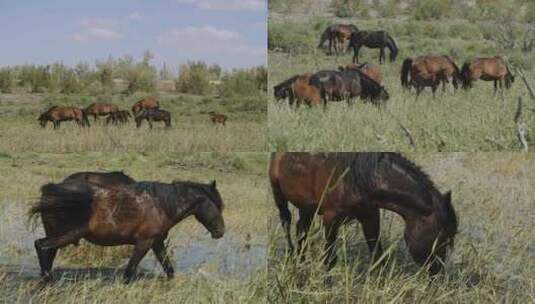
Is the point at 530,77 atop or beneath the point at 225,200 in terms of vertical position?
atop

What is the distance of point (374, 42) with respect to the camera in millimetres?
7938

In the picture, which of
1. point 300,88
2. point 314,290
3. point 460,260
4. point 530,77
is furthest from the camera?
point 530,77

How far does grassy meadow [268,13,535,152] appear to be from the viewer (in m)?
7.48

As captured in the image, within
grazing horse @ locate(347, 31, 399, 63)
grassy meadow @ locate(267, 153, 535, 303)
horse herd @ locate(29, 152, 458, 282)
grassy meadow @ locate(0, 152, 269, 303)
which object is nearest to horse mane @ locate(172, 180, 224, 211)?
horse herd @ locate(29, 152, 458, 282)

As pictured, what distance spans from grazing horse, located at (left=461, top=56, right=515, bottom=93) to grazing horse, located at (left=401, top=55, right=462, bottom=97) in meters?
0.07

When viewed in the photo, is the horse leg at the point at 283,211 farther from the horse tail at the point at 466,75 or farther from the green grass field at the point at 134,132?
the horse tail at the point at 466,75

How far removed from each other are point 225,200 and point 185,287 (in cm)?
71

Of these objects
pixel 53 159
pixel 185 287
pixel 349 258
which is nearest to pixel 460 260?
pixel 349 258

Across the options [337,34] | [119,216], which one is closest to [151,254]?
[119,216]

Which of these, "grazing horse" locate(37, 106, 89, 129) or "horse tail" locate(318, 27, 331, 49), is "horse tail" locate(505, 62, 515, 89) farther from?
"grazing horse" locate(37, 106, 89, 129)

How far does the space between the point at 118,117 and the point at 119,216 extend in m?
1.22

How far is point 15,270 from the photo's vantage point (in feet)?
23.2

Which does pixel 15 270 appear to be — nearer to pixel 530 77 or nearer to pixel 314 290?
pixel 314 290

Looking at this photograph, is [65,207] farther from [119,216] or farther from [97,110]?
[97,110]
